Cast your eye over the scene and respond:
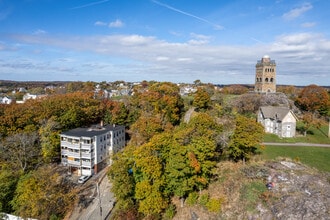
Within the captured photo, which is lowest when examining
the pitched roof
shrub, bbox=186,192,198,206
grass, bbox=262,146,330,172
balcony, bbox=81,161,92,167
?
shrub, bbox=186,192,198,206

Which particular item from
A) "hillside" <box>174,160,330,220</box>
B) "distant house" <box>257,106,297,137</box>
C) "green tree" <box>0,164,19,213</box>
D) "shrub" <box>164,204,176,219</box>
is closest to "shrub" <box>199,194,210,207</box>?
"hillside" <box>174,160,330,220</box>

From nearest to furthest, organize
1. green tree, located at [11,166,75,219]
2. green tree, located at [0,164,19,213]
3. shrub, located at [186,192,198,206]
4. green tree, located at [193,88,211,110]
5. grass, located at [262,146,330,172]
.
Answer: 1. green tree, located at [11,166,75,219]
2. green tree, located at [0,164,19,213]
3. shrub, located at [186,192,198,206]
4. grass, located at [262,146,330,172]
5. green tree, located at [193,88,211,110]

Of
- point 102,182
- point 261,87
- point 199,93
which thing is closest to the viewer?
point 102,182

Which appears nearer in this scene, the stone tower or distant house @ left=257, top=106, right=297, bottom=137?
distant house @ left=257, top=106, right=297, bottom=137

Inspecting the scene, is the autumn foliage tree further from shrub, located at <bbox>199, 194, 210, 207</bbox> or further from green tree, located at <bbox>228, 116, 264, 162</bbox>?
green tree, located at <bbox>228, 116, 264, 162</bbox>

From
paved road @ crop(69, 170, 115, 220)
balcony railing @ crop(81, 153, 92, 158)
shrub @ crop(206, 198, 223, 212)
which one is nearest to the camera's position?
shrub @ crop(206, 198, 223, 212)

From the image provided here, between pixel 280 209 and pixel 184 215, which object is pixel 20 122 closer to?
pixel 184 215

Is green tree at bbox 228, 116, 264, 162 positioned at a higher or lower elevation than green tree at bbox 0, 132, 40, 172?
higher

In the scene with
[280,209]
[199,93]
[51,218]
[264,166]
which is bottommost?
[51,218]

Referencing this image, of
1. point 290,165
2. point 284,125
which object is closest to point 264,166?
point 290,165
